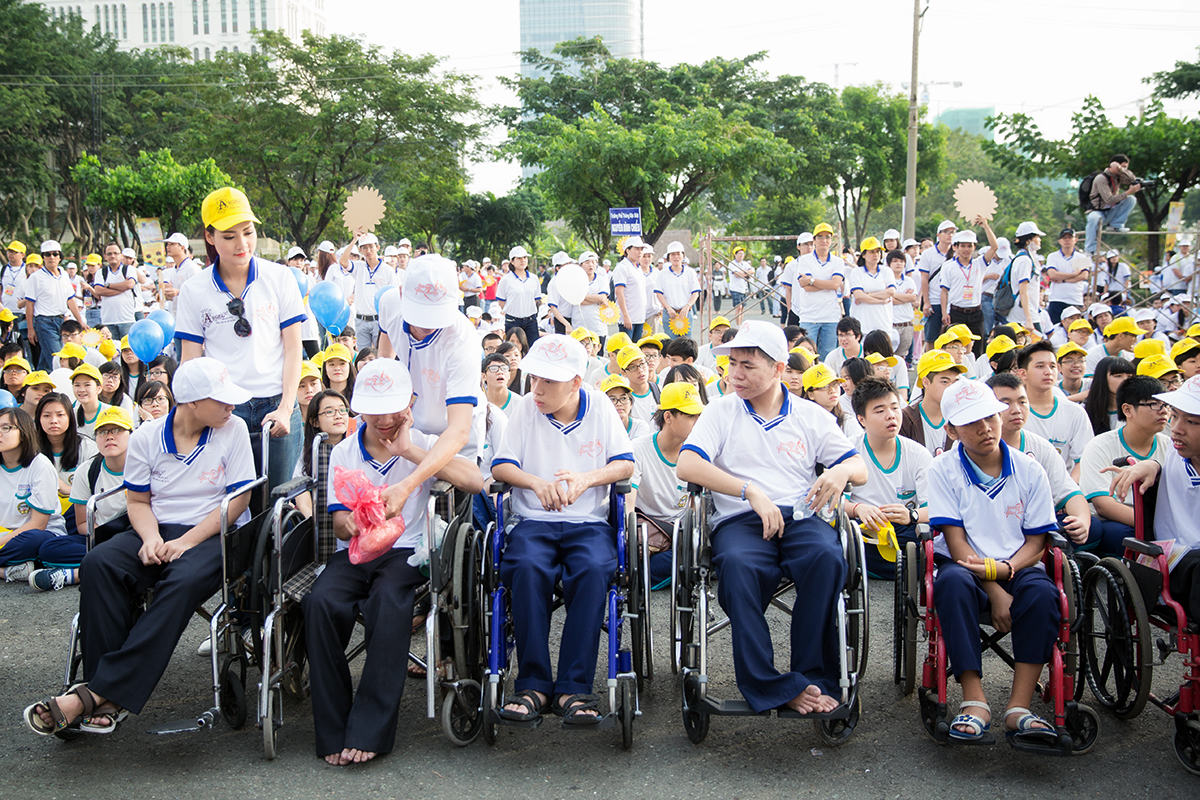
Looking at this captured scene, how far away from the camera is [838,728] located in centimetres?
357

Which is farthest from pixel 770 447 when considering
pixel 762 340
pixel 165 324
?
pixel 165 324

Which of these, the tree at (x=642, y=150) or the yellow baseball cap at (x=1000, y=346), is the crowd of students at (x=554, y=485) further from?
the tree at (x=642, y=150)

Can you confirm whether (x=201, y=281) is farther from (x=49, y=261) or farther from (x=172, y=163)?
(x=172, y=163)

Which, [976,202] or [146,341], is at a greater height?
[976,202]

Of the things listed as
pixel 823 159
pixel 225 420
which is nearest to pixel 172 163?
pixel 823 159

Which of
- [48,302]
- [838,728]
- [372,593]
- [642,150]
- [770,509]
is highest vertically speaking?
[642,150]

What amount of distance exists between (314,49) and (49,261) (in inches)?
779

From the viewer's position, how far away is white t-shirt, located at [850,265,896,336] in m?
10.2

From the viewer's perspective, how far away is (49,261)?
37.8ft

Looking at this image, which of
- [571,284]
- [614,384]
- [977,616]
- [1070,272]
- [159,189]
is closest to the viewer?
[977,616]

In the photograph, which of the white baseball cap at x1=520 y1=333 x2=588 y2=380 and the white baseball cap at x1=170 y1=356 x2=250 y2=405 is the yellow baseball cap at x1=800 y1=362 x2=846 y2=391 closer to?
the white baseball cap at x1=520 y1=333 x2=588 y2=380

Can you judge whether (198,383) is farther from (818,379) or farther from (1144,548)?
(1144,548)

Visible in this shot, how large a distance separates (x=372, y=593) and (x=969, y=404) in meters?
2.45

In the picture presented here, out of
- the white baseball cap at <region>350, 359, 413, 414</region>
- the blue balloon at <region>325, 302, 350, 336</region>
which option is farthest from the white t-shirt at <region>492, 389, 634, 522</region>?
the blue balloon at <region>325, 302, 350, 336</region>
